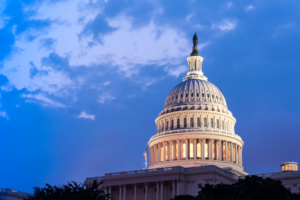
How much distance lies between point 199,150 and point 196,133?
14.5 feet

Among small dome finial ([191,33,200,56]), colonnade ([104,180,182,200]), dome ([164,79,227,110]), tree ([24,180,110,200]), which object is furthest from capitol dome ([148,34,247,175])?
tree ([24,180,110,200])

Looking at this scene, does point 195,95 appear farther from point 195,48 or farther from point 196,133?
point 195,48

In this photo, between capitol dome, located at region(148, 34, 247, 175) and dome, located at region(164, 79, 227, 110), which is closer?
capitol dome, located at region(148, 34, 247, 175)

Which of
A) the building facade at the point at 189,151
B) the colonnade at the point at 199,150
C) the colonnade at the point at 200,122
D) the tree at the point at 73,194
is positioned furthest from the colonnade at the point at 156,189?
the tree at the point at 73,194

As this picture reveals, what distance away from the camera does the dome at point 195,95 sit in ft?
468

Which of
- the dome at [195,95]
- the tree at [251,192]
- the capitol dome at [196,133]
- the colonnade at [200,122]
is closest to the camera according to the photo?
the tree at [251,192]

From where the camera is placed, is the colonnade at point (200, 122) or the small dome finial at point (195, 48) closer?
the colonnade at point (200, 122)

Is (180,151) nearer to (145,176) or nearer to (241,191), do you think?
(145,176)

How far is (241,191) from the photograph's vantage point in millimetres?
90125

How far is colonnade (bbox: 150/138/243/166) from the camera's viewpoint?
13375 centimetres

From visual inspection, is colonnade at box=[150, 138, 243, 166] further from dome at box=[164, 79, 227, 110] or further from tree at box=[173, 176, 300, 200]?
tree at box=[173, 176, 300, 200]

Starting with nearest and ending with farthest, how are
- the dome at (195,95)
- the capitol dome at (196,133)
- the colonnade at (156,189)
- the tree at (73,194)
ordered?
the tree at (73,194) → the colonnade at (156,189) → the capitol dome at (196,133) → the dome at (195,95)

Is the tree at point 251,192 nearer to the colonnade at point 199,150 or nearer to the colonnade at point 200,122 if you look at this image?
the colonnade at point 199,150

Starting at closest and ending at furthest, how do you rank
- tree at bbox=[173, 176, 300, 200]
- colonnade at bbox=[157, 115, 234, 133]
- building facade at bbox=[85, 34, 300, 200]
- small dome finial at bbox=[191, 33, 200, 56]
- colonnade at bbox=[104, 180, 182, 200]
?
1. tree at bbox=[173, 176, 300, 200]
2. colonnade at bbox=[104, 180, 182, 200]
3. building facade at bbox=[85, 34, 300, 200]
4. colonnade at bbox=[157, 115, 234, 133]
5. small dome finial at bbox=[191, 33, 200, 56]
